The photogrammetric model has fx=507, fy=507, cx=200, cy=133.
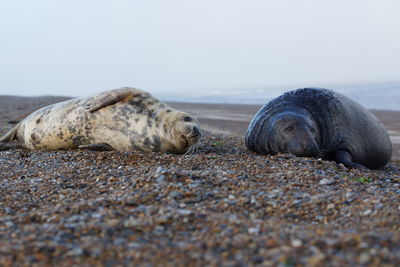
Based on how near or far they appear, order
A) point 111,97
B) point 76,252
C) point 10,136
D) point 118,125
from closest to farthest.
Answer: point 76,252, point 118,125, point 111,97, point 10,136

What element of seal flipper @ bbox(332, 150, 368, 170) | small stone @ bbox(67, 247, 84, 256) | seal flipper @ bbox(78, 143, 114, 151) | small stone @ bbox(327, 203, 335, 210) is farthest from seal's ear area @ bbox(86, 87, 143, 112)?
small stone @ bbox(67, 247, 84, 256)

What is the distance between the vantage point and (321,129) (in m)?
6.51

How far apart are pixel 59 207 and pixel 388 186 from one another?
9.19ft

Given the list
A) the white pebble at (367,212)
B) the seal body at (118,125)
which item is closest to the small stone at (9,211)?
the white pebble at (367,212)

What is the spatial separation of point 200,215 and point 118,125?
154 inches

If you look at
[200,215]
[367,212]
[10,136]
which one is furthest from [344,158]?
[10,136]

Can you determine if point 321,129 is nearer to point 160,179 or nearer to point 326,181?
point 326,181

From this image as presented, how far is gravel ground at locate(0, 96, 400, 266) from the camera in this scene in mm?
2375

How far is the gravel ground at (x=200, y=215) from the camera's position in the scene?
238 cm

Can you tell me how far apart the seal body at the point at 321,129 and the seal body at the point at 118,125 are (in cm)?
95

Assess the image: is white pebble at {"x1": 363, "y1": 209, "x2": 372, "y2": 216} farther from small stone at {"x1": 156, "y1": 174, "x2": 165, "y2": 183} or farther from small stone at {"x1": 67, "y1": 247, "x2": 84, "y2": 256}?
small stone at {"x1": 67, "y1": 247, "x2": 84, "y2": 256}

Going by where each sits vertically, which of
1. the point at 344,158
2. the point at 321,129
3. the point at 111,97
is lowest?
the point at 344,158

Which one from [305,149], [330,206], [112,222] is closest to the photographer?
[112,222]

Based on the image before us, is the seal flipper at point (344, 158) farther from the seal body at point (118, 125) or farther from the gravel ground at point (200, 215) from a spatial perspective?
the seal body at point (118, 125)
